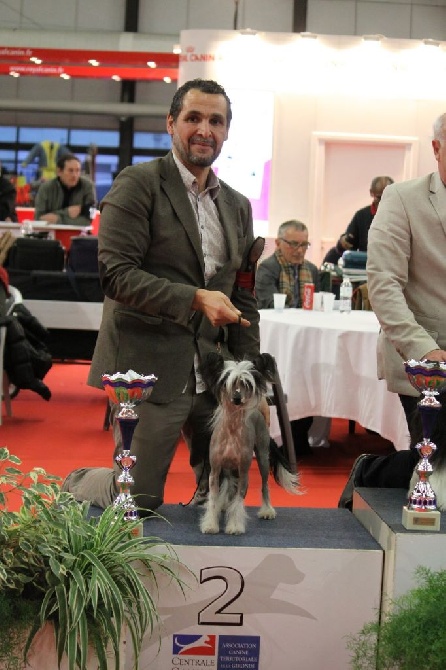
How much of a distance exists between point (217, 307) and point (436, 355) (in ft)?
2.21

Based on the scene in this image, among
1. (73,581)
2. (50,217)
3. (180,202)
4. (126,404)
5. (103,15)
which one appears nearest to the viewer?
(73,581)

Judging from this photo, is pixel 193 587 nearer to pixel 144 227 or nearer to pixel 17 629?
pixel 17 629

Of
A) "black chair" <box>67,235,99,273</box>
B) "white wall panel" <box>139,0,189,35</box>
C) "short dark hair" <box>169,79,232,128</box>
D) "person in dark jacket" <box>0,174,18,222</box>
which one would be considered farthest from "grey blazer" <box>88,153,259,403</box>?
"white wall panel" <box>139,0,189,35</box>

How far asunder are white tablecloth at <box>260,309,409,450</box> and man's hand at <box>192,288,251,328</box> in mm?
2428

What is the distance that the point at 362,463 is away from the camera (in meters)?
3.02

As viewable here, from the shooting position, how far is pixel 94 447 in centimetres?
555

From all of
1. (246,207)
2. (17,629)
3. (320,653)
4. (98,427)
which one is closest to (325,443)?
(98,427)

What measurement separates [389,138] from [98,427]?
18.4ft

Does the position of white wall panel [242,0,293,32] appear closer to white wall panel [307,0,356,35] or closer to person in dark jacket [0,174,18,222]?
white wall panel [307,0,356,35]

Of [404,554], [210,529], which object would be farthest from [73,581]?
[404,554]

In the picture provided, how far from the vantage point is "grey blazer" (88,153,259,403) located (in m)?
2.49

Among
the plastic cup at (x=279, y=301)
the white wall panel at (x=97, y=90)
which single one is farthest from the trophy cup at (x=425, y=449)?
the white wall panel at (x=97, y=90)

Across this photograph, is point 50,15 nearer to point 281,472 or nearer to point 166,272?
point 166,272

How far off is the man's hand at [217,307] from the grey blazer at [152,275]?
0.24 feet
